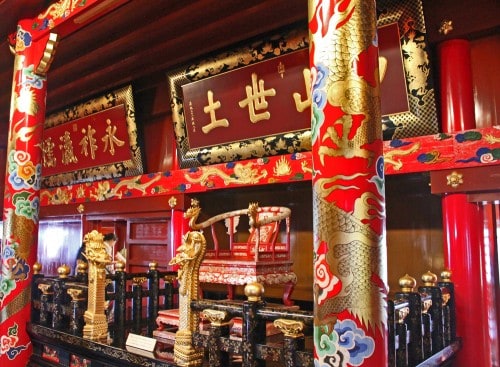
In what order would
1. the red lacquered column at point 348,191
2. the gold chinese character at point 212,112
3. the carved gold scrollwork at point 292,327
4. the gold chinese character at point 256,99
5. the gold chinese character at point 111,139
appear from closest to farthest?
the red lacquered column at point 348,191
the carved gold scrollwork at point 292,327
the gold chinese character at point 256,99
the gold chinese character at point 212,112
the gold chinese character at point 111,139

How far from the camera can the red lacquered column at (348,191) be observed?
1.62 m

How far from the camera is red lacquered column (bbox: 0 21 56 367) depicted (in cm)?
345

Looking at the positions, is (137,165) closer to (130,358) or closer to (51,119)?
(51,119)

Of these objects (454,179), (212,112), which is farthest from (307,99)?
(454,179)

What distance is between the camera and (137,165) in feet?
15.8

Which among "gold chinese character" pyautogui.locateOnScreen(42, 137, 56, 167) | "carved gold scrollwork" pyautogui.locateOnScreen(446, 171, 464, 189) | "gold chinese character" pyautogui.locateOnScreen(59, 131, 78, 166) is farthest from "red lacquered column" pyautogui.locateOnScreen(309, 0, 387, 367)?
"gold chinese character" pyautogui.locateOnScreen(42, 137, 56, 167)

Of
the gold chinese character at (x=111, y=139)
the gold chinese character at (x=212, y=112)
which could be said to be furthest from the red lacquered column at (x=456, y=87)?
the gold chinese character at (x=111, y=139)

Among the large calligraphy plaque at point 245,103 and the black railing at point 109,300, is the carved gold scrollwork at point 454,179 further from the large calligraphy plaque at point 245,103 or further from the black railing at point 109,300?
the black railing at point 109,300

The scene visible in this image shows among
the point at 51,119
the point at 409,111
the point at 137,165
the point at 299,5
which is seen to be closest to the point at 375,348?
the point at 409,111

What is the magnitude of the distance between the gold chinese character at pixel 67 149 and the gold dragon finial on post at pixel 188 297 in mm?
3532

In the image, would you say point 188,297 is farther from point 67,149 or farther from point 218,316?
point 67,149

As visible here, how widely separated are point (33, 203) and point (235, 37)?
210 centimetres

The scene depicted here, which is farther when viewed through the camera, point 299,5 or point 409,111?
point 299,5

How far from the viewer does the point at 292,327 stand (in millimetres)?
1921
